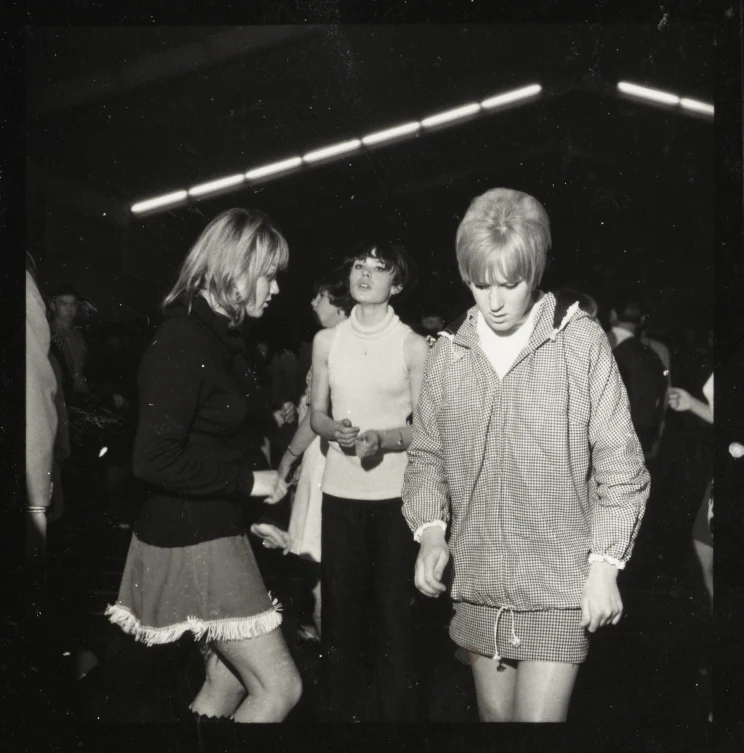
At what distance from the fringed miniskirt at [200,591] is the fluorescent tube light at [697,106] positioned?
2126 millimetres

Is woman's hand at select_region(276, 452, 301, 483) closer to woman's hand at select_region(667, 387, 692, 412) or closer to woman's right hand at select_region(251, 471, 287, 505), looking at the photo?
woman's right hand at select_region(251, 471, 287, 505)

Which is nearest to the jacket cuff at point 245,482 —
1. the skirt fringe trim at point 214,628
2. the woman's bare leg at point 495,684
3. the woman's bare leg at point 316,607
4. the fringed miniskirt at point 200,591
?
the fringed miniskirt at point 200,591

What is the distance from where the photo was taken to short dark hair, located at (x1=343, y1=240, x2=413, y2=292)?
118 inches

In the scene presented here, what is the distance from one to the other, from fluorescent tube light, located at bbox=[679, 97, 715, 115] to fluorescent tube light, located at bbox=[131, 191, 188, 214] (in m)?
1.78

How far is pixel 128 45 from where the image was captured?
3098mm

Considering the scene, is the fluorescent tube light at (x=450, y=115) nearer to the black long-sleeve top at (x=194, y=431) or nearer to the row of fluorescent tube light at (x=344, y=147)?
the row of fluorescent tube light at (x=344, y=147)

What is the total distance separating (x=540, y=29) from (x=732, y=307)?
119cm

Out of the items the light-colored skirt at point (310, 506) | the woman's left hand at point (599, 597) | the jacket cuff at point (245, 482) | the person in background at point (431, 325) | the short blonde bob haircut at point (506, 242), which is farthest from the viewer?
the light-colored skirt at point (310, 506)

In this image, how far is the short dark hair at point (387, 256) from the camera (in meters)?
3.00

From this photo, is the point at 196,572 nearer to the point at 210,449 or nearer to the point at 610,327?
the point at 210,449


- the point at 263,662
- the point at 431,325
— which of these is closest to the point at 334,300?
the point at 431,325

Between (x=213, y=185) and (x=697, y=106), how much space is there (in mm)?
1719

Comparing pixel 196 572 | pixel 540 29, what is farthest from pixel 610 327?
pixel 196 572

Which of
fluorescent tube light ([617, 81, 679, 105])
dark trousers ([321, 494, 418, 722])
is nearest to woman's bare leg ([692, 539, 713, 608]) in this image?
dark trousers ([321, 494, 418, 722])
